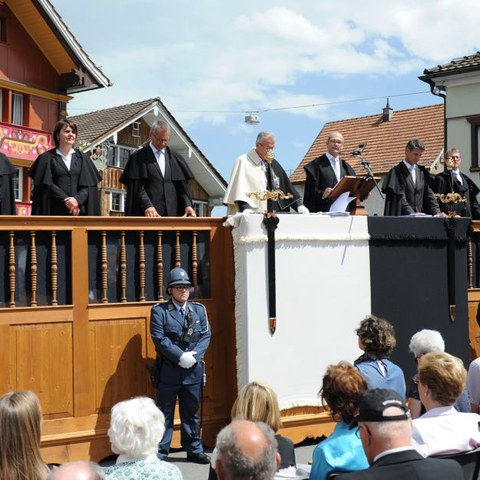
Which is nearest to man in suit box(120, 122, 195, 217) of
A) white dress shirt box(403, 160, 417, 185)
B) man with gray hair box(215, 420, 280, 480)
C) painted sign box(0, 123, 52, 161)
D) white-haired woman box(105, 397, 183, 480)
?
white dress shirt box(403, 160, 417, 185)

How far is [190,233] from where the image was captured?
24.1 ft

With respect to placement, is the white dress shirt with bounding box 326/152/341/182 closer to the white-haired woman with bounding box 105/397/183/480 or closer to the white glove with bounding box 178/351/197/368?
the white glove with bounding box 178/351/197/368

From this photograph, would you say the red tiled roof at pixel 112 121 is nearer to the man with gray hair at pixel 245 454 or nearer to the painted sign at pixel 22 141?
the painted sign at pixel 22 141

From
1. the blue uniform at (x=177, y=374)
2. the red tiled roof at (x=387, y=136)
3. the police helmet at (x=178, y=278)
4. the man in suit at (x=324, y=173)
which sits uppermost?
the red tiled roof at (x=387, y=136)

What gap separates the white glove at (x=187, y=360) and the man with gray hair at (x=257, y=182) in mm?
1737

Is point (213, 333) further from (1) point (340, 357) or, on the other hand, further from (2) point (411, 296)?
(2) point (411, 296)

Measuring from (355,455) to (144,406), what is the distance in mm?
965

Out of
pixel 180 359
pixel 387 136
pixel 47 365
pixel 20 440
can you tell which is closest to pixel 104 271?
pixel 47 365

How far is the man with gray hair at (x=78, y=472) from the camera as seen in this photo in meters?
2.55

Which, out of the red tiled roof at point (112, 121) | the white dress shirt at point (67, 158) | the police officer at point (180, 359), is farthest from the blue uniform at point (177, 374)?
the red tiled roof at point (112, 121)

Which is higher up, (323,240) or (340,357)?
(323,240)

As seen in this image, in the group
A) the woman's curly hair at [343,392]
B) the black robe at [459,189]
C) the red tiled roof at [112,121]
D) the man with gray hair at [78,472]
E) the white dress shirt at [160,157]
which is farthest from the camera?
the red tiled roof at [112,121]

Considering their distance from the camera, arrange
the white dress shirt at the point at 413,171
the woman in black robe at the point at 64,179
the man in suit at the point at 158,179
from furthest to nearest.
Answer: the white dress shirt at the point at 413,171 → the man in suit at the point at 158,179 → the woman in black robe at the point at 64,179

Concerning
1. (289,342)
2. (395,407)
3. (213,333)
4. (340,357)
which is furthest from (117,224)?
(395,407)
